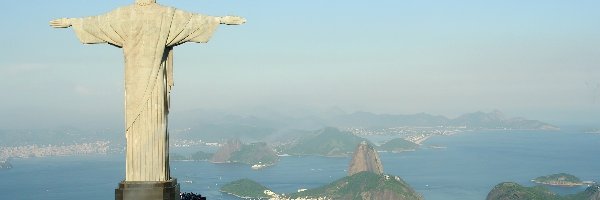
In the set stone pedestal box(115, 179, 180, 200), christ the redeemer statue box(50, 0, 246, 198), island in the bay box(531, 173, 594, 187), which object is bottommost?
island in the bay box(531, 173, 594, 187)

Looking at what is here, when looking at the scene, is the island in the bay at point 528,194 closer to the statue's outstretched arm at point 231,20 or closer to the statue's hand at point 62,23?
the statue's outstretched arm at point 231,20

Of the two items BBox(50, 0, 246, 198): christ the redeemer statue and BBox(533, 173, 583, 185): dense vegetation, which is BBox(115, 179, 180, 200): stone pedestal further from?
BBox(533, 173, 583, 185): dense vegetation

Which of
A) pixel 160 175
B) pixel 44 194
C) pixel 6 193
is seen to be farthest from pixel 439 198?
pixel 160 175

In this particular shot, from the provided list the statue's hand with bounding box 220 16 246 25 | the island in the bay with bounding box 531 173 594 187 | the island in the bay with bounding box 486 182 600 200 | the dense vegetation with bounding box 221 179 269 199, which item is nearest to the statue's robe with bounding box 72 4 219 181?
the statue's hand with bounding box 220 16 246 25

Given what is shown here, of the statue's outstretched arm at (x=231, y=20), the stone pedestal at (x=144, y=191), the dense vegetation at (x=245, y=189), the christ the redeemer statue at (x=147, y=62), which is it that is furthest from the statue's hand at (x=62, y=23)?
the dense vegetation at (x=245, y=189)

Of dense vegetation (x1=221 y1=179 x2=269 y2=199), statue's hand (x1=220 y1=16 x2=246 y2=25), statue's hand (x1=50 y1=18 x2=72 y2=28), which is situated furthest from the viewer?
dense vegetation (x1=221 y1=179 x2=269 y2=199)

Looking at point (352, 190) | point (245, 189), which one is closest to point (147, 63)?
point (352, 190)

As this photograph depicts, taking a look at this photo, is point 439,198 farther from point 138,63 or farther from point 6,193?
point 138,63
